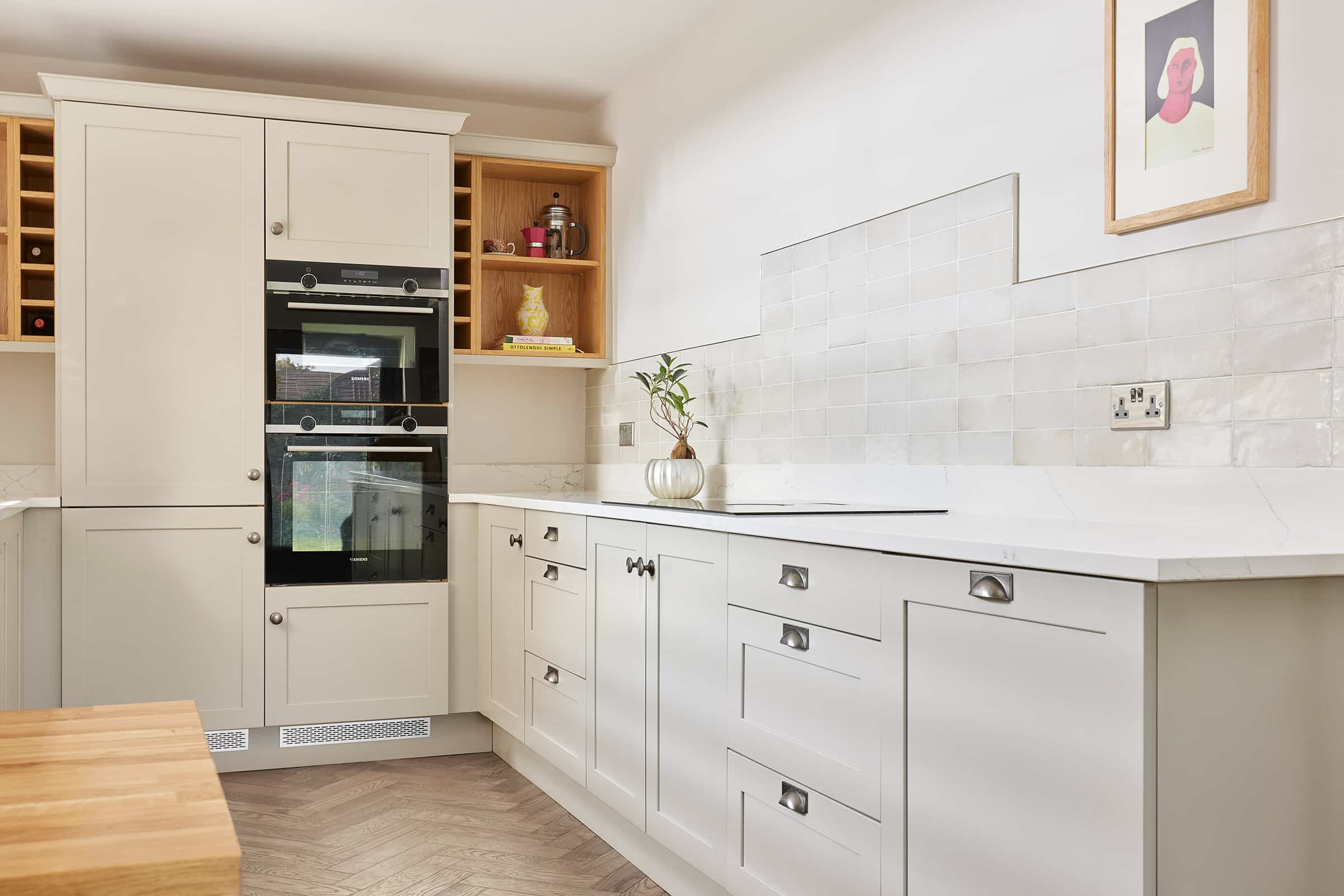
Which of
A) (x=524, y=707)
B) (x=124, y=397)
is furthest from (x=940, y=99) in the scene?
(x=124, y=397)

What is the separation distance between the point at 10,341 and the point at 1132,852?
12.5 feet

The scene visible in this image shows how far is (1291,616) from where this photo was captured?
4.15ft

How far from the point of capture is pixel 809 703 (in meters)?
1.84

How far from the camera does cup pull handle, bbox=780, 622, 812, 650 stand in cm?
185

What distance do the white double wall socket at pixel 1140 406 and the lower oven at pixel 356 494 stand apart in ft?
8.42

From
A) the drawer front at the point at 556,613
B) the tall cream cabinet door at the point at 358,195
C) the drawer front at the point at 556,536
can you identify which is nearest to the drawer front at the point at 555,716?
the drawer front at the point at 556,613

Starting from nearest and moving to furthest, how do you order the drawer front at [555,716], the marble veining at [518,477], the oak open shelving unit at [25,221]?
1. the drawer front at [555,716]
2. the oak open shelving unit at [25,221]
3. the marble veining at [518,477]

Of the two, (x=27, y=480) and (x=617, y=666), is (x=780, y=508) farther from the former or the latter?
(x=27, y=480)

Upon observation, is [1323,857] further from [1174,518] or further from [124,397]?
[124,397]

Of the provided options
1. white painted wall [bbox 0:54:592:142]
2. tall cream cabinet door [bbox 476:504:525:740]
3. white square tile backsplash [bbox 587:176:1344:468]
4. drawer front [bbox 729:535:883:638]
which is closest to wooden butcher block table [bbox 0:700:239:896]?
drawer front [bbox 729:535:883:638]

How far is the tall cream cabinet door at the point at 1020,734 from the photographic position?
3.90 feet

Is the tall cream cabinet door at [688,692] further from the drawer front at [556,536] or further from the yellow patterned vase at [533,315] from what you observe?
the yellow patterned vase at [533,315]

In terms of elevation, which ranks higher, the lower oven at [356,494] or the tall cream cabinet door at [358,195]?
the tall cream cabinet door at [358,195]

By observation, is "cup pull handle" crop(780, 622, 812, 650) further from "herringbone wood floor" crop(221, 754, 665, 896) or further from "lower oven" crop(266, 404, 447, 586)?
"lower oven" crop(266, 404, 447, 586)
